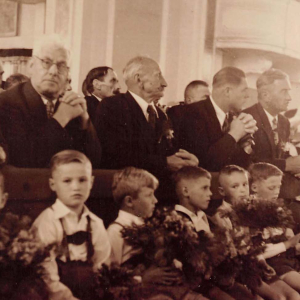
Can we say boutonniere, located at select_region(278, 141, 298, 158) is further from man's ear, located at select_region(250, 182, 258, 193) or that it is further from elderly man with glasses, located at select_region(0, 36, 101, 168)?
elderly man with glasses, located at select_region(0, 36, 101, 168)

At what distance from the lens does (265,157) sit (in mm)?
4781

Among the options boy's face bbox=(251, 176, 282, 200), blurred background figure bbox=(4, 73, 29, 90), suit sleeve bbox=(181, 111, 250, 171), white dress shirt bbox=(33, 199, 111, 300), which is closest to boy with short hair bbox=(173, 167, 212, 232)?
suit sleeve bbox=(181, 111, 250, 171)

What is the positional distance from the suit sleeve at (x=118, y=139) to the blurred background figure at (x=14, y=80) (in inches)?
21.8

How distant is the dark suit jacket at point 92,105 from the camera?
12.0ft

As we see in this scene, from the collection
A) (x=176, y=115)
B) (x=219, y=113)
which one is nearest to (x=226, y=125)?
(x=219, y=113)

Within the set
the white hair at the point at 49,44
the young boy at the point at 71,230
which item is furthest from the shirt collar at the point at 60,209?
the white hair at the point at 49,44

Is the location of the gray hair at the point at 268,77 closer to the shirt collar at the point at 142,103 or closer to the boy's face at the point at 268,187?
the boy's face at the point at 268,187

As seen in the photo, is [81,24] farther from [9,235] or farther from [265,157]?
[265,157]

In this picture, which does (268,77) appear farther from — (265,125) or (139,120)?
(139,120)

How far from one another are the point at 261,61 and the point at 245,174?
917mm

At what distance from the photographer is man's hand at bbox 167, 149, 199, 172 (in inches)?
161

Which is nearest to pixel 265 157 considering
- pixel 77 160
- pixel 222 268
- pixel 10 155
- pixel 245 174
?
pixel 245 174

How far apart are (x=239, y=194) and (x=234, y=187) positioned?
7 centimetres

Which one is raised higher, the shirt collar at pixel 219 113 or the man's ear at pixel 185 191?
the shirt collar at pixel 219 113
